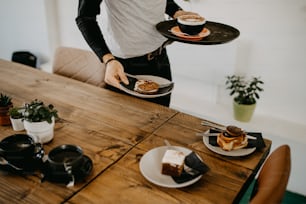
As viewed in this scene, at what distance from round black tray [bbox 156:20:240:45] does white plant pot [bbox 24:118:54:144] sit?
663 mm

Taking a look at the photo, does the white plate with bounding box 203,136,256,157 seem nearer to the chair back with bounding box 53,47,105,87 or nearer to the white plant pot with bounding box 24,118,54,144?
the white plant pot with bounding box 24,118,54,144

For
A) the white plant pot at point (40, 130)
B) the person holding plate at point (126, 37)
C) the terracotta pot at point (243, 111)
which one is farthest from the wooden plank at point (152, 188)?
the terracotta pot at point (243, 111)

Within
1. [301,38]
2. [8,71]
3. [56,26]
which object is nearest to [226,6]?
[301,38]

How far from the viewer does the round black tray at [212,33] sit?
151 cm

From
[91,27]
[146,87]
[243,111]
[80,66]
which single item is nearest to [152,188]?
[146,87]

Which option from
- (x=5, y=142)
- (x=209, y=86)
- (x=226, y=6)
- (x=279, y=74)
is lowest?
(x=209, y=86)

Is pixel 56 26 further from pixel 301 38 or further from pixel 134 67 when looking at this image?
pixel 301 38

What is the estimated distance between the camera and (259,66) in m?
2.26

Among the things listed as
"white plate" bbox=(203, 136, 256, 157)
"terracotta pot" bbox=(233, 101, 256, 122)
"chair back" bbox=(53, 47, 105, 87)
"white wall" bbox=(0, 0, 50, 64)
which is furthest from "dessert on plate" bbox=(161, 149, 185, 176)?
"white wall" bbox=(0, 0, 50, 64)

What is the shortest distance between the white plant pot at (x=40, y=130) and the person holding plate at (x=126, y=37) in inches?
14.7

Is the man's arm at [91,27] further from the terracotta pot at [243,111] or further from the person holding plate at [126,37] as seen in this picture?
the terracotta pot at [243,111]

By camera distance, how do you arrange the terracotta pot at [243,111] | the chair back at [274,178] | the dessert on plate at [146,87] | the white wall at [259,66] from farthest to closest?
1. the terracotta pot at [243,111]
2. the white wall at [259,66]
3. the dessert on plate at [146,87]
4. the chair back at [274,178]

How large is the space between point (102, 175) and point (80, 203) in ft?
0.43

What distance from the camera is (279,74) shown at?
2209mm
